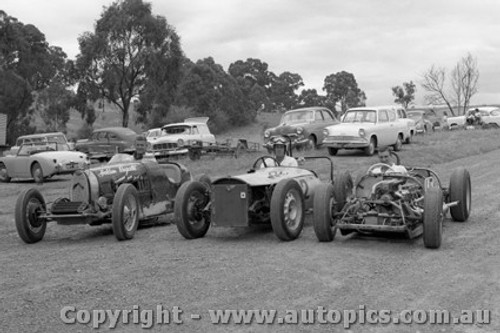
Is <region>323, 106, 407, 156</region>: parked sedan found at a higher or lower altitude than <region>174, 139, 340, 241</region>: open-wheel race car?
higher

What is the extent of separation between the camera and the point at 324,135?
2064 cm

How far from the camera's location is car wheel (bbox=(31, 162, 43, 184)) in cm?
1934

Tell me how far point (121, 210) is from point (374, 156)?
12.9 metres

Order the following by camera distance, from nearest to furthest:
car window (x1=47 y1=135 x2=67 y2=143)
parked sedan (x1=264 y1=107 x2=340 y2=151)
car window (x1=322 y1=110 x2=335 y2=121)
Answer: parked sedan (x1=264 y1=107 x2=340 y2=151), car window (x1=47 y1=135 x2=67 y2=143), car window (x1=322 y1=110 x2=335 y2=121)

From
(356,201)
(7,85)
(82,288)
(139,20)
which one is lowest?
(82,288)

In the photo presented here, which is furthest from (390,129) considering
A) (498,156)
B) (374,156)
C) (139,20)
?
(139,20)

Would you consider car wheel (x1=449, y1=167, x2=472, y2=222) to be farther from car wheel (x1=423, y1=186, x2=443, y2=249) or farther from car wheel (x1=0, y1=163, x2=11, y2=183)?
car wheel (x1=0, y1=163, x2=11, y2=183)

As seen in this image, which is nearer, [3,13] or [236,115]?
[3,13]

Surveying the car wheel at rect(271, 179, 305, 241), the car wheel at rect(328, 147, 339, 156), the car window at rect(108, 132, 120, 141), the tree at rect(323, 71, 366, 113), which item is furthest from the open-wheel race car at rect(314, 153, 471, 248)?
the tree at rect(323, 71, 366, 113)

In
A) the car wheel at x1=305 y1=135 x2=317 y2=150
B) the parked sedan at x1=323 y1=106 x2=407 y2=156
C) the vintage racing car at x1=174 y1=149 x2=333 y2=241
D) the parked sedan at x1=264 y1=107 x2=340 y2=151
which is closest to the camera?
the vintage racing car at x1=174 y1=149 x2=333 y2=241

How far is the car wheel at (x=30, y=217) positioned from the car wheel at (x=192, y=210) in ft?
7.64

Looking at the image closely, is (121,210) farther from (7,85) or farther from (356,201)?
(7,85)

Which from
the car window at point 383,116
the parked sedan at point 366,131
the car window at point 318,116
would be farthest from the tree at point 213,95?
the car window at point 383,116

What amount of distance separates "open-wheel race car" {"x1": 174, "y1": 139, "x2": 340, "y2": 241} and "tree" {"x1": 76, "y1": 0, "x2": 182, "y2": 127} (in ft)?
117
